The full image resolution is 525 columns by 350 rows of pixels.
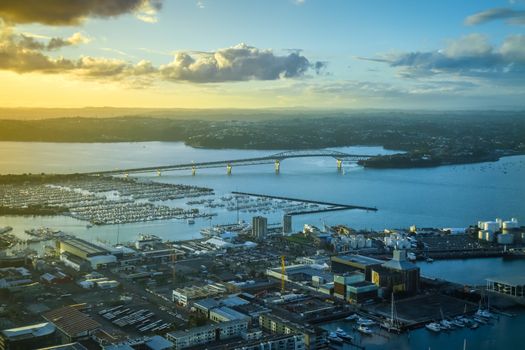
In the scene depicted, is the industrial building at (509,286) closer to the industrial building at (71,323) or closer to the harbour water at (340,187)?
the harbour water at (340,187)

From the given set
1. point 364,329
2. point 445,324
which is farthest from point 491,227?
point 364,329

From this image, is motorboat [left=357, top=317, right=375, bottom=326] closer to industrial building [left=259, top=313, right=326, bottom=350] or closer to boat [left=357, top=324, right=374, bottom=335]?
boat [left=357, top=324, right=374, bottom=335]

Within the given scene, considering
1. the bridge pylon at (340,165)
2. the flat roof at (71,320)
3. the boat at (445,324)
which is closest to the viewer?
the flat roof at (71,320)

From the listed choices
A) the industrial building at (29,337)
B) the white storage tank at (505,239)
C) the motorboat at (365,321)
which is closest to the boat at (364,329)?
the motorboat at (365,321)

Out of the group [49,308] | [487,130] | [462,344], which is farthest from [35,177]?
[487,130]

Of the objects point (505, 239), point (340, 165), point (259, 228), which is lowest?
point (505, 239)

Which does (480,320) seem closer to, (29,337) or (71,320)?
(71,320)

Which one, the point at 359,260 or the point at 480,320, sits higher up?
the point at 359,260
